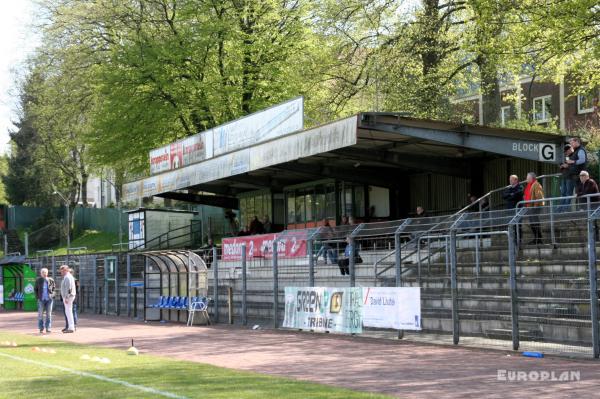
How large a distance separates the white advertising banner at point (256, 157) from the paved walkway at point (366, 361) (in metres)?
6.16

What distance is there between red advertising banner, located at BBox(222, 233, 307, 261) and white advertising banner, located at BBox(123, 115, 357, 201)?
8.46ft

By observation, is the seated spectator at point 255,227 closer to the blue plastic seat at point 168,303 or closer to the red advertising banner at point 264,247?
the red advertising banner at point 264,247

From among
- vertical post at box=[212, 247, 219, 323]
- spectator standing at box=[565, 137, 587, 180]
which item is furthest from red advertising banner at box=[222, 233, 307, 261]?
spectator standing at box=[565, 137, 587, 180]

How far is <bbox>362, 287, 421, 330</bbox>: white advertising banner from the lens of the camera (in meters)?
19.0

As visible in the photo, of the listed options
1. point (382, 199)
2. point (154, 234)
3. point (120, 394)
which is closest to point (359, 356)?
point (120, 394)

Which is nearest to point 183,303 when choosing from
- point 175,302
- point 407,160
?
point 175,302

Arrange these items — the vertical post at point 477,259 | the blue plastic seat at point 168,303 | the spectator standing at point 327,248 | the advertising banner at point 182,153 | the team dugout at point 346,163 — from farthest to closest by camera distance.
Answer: the advertising banner at point 182,153, the blue plastic seat at point 168,303, the team dugout at point 346,163, the spectator standing at point 327,248, the vertical post at point 477,259

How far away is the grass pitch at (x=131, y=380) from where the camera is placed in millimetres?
11469

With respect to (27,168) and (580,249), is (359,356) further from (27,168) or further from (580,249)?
(27,168)

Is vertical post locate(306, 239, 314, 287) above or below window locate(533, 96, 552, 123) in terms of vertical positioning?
below

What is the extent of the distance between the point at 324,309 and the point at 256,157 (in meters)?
10.1

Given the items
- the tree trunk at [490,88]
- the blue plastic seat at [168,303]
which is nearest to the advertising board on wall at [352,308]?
the blue plastic seat at [168,303]
